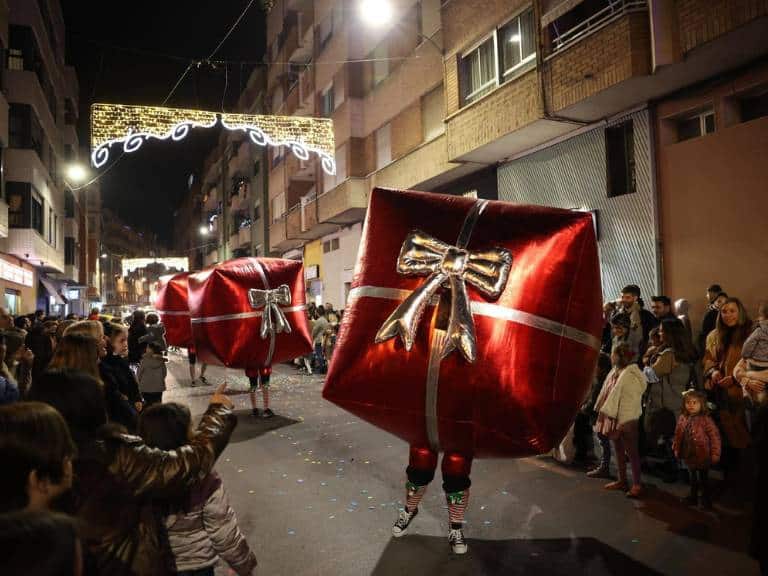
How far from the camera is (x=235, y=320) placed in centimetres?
929

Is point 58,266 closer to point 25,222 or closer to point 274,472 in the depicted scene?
point 25,222

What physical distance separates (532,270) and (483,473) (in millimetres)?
3681

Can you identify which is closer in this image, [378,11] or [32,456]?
[32,456]

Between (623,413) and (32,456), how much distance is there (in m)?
5.47

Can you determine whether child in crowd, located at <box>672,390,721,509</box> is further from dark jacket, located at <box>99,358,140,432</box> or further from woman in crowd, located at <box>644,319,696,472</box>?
dark jacket, located at <box>99,358,140,432</box>

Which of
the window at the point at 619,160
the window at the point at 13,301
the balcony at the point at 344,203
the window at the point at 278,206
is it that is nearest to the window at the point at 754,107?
the window at the point at 619,160

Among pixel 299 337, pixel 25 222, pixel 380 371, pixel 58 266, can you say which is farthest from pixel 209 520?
pixel 58 266

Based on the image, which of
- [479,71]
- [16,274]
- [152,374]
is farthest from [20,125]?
[152,374]

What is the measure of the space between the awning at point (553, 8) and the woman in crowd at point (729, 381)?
7.33 metres

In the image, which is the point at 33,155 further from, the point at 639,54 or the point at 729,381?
the point at 729,381

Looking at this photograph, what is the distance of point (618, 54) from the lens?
33.5ft

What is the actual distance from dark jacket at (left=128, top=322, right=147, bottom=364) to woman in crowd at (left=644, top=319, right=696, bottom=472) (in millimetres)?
7205

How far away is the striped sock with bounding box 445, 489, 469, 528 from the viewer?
4.50 metres

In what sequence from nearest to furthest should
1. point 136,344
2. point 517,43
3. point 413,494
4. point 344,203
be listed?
point 413,494
point 136,344
point 517,43
point 344,203
